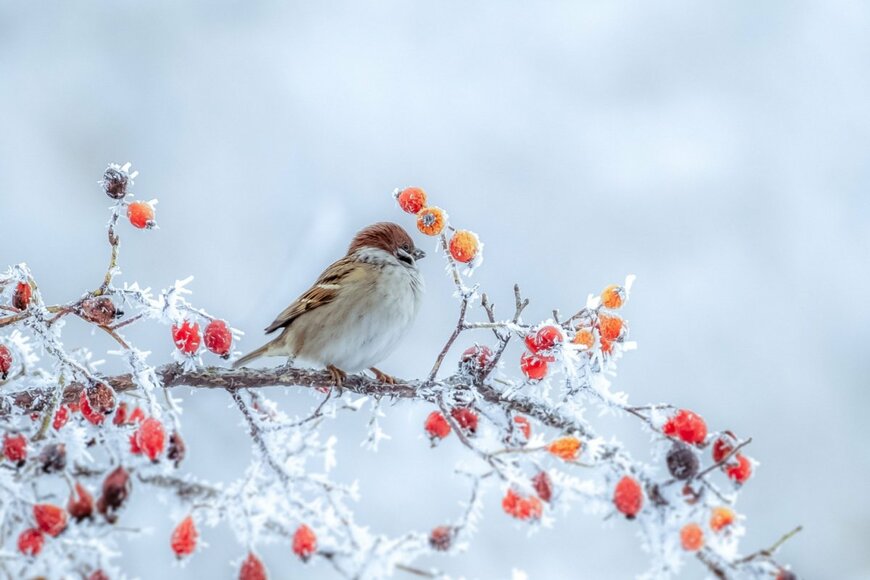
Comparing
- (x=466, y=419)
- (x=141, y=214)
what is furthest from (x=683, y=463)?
(x=141, y=214)

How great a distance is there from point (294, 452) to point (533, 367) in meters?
0.47

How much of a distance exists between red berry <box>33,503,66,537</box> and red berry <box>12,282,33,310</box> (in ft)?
1.31

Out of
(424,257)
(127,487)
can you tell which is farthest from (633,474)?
(424,257)

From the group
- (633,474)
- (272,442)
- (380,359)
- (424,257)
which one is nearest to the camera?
(633,474)

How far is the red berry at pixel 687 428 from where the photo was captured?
1.50 m

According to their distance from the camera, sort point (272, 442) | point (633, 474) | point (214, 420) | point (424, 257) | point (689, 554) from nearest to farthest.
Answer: point (689, 554)
point (633, 474)
point (272, 442)
point (424, 257)
point (214, 420)

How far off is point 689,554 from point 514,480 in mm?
300

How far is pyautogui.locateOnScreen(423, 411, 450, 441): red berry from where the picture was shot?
190cm

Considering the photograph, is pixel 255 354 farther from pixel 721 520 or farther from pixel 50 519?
pixel 721 520

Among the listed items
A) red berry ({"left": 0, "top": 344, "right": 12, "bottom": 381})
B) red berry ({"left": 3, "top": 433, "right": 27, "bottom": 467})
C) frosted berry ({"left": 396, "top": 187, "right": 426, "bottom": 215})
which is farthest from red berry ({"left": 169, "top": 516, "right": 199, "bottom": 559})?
frosted berry ({"left": 396, "top": 187, "right": 426, "bottom": 215})

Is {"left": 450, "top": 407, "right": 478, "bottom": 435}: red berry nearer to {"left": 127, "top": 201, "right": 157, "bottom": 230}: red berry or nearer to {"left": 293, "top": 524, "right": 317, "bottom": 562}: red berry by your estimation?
{"left": 293, "top": 524, "right": 317, "bottom": 562}: red berry

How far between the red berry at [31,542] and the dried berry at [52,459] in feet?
0.31

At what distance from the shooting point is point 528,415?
1.74 metres

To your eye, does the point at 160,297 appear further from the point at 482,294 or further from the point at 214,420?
the point at 214,420
